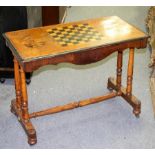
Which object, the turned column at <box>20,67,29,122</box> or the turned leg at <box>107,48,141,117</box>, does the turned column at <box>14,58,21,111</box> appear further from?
the turned leg at <box>107,48,141,117</box>

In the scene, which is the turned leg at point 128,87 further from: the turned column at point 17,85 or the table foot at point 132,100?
the turned column at point 17,85

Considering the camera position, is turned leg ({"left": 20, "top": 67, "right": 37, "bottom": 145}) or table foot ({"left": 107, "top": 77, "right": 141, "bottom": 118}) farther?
table foot ({"left": 107, "top": 77, "right": 141, "bottom": 118})

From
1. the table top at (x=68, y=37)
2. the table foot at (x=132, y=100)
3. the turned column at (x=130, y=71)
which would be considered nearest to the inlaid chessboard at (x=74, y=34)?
the table top at (x=68, y=37)

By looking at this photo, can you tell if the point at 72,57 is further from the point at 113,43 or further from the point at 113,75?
the point at 113,75

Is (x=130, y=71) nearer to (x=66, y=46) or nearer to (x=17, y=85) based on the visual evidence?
(x=66, y=46)

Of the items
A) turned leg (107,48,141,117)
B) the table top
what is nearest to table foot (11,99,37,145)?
the table top

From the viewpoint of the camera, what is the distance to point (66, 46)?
232cm

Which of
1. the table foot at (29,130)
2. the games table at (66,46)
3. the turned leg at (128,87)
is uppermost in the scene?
the games table at (66,46)

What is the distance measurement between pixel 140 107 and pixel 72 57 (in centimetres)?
77

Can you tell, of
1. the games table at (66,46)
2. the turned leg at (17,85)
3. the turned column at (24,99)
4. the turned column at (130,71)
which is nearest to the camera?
the games table at (66,46)

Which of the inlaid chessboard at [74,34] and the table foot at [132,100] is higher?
the inlaid chessboard at [74,34]

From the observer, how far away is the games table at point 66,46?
88.2 inches

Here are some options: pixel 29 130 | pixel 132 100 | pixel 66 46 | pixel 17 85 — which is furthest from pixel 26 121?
pixel 132 100

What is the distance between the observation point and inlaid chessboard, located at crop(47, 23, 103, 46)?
7.92 ft
